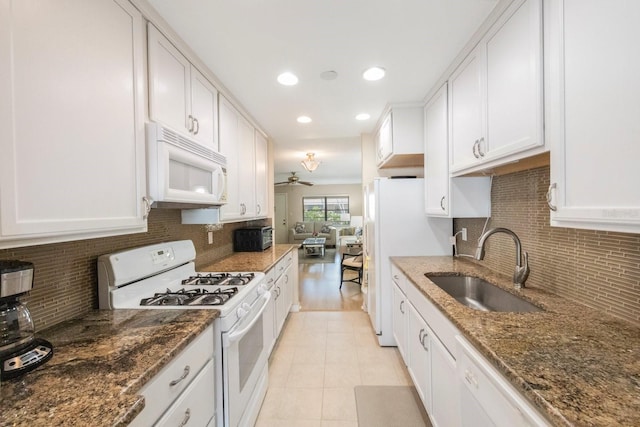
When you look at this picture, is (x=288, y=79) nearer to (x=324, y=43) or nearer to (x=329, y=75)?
(x=329, y=75)

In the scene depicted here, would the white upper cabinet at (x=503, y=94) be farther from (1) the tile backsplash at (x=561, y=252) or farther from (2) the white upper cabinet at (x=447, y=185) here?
(1) the tile backsplash at (x=561, y=252)

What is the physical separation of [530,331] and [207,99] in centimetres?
221

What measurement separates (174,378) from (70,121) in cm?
96

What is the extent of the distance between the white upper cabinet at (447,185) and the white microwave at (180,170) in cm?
166

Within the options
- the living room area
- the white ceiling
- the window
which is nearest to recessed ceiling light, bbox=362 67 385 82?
the white ceiling

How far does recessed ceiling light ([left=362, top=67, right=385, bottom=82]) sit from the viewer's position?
195 cm

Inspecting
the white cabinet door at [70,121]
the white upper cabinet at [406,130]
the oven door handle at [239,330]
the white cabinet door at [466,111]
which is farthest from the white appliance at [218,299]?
the white upper cabinet at [406,130]

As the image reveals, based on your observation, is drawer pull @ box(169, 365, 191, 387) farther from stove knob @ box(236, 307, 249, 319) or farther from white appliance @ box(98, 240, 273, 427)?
stove knob @ box(236, 307, 249, 319)

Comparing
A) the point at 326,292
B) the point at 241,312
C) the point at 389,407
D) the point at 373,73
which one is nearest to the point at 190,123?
the point at 241,312

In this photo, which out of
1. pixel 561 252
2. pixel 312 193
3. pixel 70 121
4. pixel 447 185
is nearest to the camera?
pixel 70 121

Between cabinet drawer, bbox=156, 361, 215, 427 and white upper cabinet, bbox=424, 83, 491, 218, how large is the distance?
1.89 meters

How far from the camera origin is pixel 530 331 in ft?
3.35

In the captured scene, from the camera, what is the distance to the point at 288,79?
2.07 m

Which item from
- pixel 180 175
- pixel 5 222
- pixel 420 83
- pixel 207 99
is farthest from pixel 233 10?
pixel 420 83
